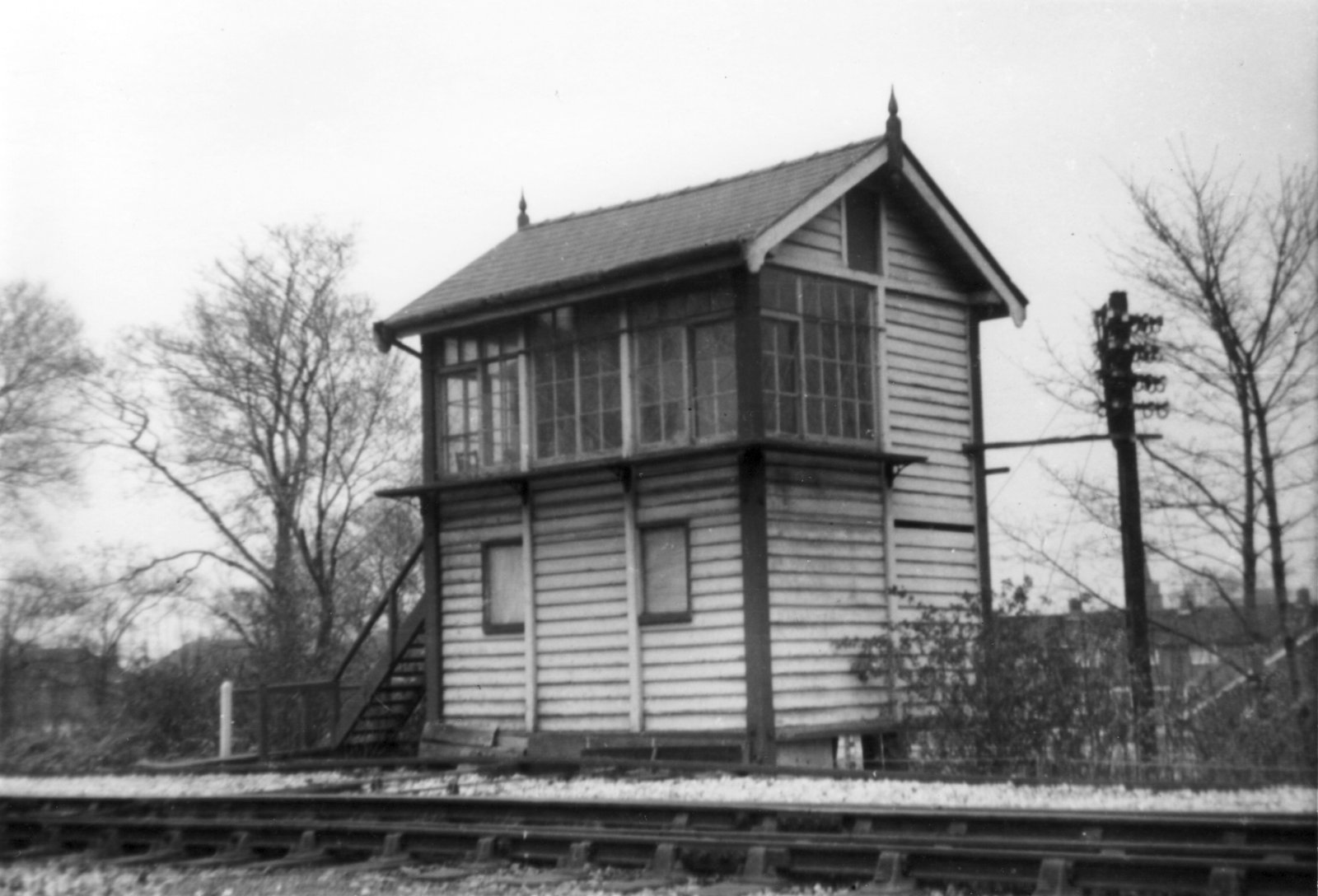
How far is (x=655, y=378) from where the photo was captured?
1770 cm

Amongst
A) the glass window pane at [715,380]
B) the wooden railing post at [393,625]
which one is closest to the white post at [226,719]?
the wooden railing post at [393,625]

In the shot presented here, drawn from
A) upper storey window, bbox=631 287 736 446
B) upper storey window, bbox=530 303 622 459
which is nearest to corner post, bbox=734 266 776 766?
upper storey window, bbox=631 287 736 446

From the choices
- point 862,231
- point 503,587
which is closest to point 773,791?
point 503,587

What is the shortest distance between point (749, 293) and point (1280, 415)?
5698 mm

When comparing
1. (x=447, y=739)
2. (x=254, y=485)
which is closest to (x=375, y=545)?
(x=254, y=485)

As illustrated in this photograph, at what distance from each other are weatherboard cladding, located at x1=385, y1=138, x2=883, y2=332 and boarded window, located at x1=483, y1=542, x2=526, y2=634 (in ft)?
10.2

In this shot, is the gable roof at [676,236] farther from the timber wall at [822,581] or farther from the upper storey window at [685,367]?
the timber wall at [822,581]

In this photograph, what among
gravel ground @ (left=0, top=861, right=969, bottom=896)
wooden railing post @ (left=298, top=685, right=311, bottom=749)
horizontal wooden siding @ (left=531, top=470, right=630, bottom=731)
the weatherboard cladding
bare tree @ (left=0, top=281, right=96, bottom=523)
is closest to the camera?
gravel ground @ (left=0, top=861, right=969, bottom=896)

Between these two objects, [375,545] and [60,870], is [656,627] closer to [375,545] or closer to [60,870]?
[60,870]

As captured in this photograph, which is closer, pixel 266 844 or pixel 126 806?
pixel 266 844

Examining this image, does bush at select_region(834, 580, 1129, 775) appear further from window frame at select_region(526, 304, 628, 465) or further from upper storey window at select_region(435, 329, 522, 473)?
upper storey window at select_region(435, 329, 522, 473)

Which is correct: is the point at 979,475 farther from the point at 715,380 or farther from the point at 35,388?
the point at 35,388

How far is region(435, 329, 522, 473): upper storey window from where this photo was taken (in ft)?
63.9

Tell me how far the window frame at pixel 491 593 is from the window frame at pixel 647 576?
6.20 feet
